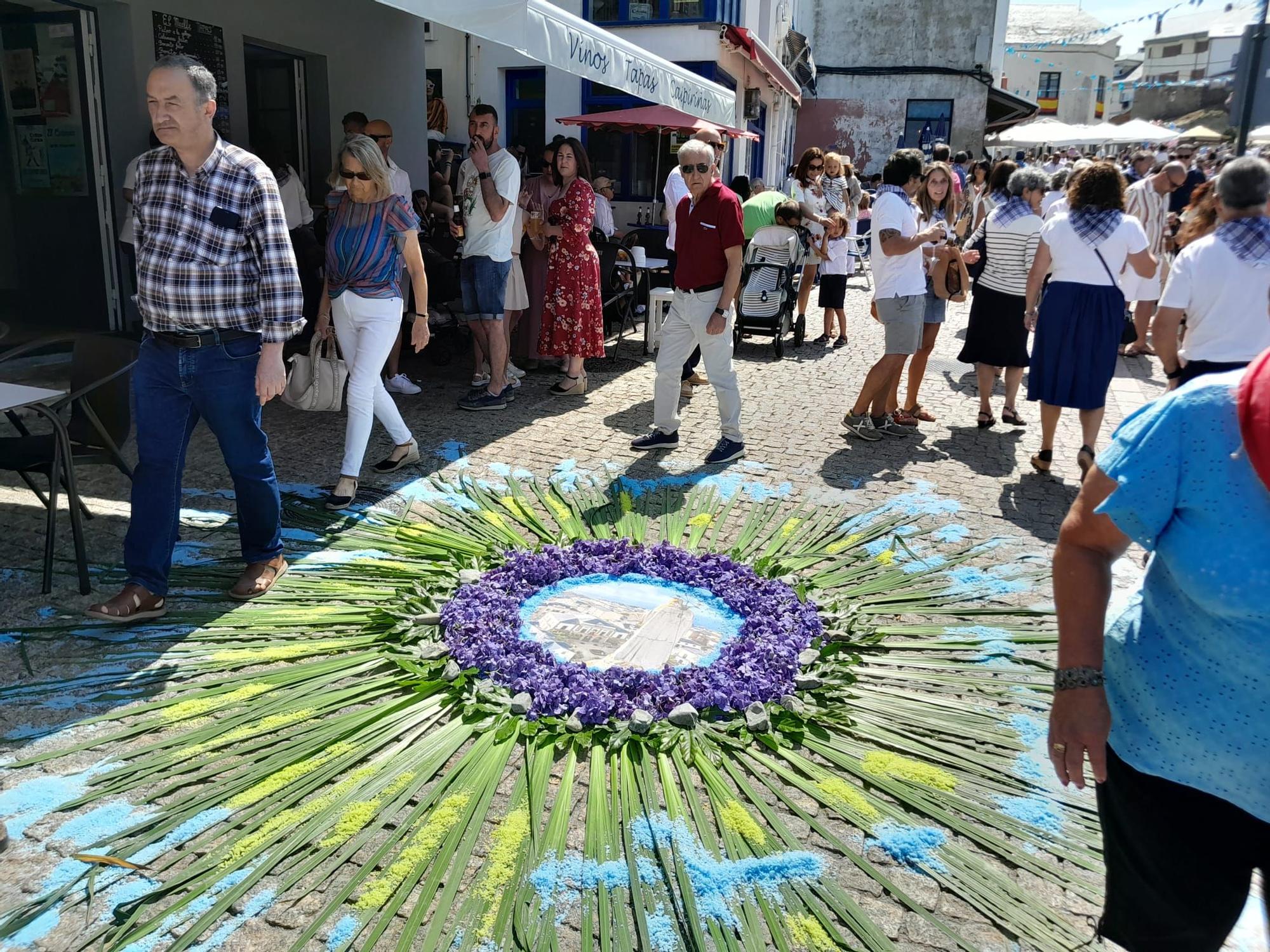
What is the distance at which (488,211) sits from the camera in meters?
7.02

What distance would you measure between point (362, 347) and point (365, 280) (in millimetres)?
344

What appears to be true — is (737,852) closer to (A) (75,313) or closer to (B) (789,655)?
(B) (789,655)

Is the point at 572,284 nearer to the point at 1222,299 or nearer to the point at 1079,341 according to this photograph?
the point at 1079,341

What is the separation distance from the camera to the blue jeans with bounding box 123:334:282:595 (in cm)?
378

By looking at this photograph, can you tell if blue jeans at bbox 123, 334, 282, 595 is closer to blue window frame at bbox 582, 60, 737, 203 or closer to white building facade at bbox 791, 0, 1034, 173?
blue window frame at bbox 582, 60, 737, 203

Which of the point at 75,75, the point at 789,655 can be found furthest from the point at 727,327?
the point at 75,75

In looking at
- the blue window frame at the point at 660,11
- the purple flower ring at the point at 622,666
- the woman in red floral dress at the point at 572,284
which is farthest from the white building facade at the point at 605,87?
the purple flower ring at the point at 622,666

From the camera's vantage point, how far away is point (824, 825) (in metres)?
2.85

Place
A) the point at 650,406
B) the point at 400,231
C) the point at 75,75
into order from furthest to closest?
the point at 75,75
the point at 650,406
the point at 400,231

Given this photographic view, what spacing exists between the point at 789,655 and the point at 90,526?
11.0ft

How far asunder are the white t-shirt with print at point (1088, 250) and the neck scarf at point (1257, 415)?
4.76 meters

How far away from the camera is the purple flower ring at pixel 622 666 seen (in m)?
3.42

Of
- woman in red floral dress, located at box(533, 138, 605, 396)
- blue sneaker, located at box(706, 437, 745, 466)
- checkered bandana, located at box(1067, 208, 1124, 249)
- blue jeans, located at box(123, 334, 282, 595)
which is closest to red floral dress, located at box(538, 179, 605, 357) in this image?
woman in red floral dress, located at box(533, 138, 605, 396)

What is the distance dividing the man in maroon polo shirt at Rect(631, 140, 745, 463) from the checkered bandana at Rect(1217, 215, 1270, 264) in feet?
7.93
